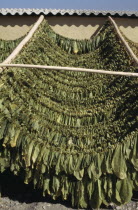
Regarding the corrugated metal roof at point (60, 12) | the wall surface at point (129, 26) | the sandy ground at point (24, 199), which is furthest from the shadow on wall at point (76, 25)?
the sandy ground at point (24, 199)

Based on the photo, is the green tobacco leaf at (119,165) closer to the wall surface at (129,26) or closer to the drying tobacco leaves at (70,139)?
the drying tobacco leaves at (70,139)

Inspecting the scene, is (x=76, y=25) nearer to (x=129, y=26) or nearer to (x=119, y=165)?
(x=129, y=26)

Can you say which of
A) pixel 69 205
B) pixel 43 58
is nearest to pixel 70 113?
pixel 69 205

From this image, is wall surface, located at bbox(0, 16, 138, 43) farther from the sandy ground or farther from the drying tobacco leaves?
the sandy ground

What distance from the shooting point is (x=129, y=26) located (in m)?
9.44

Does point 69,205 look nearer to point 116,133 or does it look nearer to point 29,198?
point 29,198

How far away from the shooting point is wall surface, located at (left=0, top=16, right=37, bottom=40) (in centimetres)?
Result: 915

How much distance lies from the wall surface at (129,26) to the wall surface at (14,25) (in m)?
2.40

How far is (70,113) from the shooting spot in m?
4.42

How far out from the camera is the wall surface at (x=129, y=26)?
30.7 feet

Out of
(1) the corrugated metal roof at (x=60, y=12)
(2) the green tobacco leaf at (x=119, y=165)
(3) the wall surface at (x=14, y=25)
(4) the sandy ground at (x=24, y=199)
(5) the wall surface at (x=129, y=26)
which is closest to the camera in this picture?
(2) the green tobacco leaf at (x=119, y=165)

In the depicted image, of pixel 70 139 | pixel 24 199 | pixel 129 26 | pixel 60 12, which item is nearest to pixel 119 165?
pixel 70 139

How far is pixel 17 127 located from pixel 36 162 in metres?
0.46

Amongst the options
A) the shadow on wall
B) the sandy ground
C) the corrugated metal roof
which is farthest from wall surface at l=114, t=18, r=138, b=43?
the sandy ground
